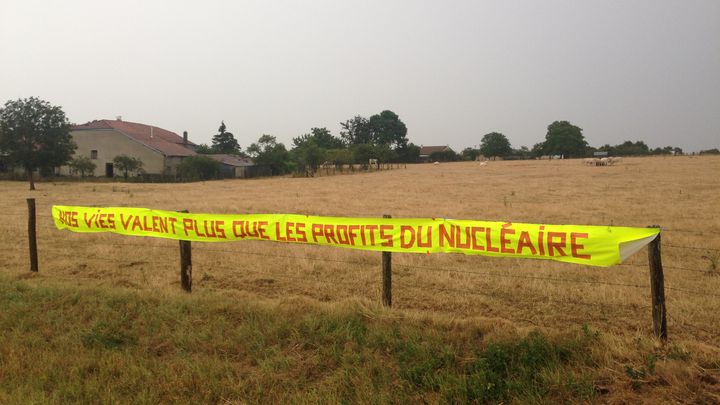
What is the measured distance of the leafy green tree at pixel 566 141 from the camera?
109625 mm

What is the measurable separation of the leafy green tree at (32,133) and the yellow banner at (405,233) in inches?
1513

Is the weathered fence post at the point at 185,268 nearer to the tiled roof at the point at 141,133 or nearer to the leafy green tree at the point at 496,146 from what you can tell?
the tiled roof at the point at 141,133

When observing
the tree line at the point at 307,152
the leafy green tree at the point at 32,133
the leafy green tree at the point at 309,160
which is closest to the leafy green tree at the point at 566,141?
the tree line at the point at 307,152

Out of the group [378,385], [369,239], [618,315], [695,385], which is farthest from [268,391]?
[618,315]

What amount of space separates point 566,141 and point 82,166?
9537 centimetres

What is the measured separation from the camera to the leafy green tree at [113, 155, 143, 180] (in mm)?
54844

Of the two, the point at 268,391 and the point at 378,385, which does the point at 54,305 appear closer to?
the point at 268,391

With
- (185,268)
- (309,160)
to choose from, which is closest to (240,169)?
(309,160)

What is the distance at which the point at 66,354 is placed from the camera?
16.8ft

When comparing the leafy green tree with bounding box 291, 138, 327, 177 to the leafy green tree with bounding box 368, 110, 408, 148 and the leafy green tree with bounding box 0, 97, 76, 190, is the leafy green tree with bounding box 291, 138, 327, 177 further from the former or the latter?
the leafy green tree with bounding box 368, 110, 408, 148

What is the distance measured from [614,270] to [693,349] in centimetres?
520

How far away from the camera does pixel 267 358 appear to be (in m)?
4.89

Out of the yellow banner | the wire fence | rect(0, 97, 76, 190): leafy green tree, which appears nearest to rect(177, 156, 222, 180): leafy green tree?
rect(0, 97, 76, 190): leafy green tree

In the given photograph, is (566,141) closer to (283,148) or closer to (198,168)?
(283,148)
